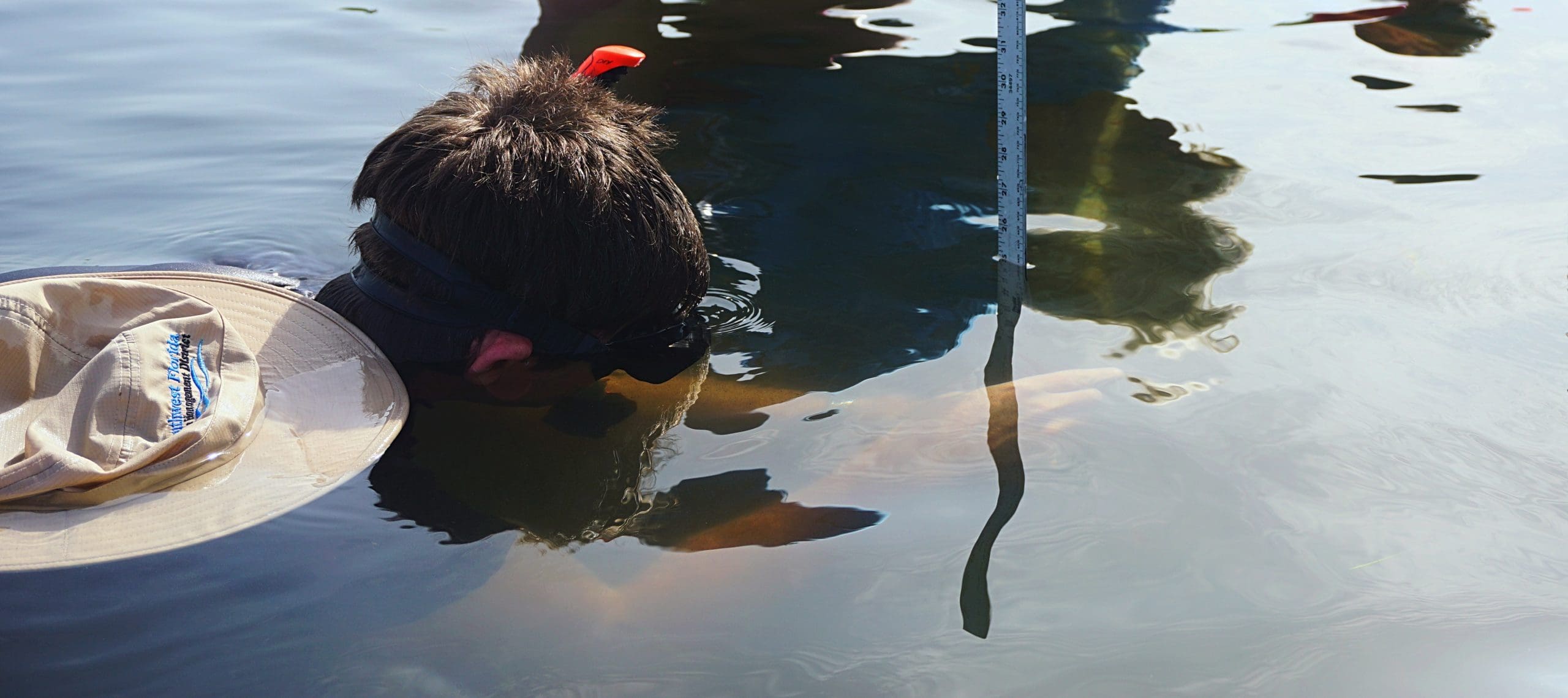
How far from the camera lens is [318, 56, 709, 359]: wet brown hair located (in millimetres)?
2033

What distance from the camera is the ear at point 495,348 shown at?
2158 millimetres

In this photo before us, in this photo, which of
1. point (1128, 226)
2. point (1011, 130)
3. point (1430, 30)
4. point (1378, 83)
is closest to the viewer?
point (1011, 130)

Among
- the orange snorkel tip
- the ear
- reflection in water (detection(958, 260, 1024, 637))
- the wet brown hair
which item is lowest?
reflection in water (detection(958, 260, 1024, 637))

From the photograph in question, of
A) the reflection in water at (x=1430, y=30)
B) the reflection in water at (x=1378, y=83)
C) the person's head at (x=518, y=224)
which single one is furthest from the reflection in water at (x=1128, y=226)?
the reflection in water at (x=1430, y=30)

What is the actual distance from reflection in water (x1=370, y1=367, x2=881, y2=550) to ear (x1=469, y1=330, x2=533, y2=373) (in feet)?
0.26

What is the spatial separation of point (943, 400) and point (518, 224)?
896mm

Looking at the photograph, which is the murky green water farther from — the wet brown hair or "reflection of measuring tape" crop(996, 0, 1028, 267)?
the wet brown hair

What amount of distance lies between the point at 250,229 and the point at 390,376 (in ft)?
5.10

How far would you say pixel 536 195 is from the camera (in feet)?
6.69

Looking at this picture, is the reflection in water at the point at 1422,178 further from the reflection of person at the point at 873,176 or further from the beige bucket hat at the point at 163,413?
the beige bucket hat at the point at 163,413

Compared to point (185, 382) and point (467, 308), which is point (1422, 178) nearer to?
point (467, 308)

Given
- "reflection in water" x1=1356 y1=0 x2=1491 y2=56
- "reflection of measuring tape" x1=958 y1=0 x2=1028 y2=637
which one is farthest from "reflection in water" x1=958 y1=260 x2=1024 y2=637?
"reflection in water" x1=1356 y1=0 x2=1491 y2=56

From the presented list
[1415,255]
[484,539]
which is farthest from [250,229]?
[1415,255]

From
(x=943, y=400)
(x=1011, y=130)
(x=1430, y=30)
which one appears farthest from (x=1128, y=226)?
(x=1430, y=30)
